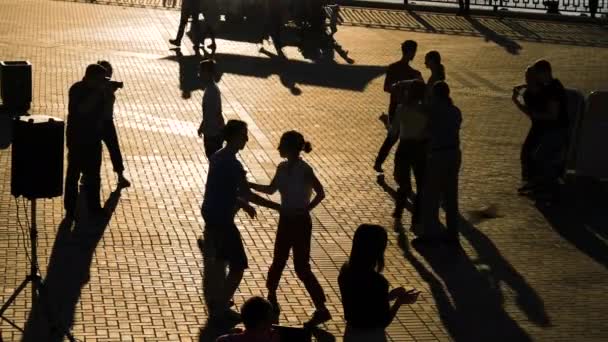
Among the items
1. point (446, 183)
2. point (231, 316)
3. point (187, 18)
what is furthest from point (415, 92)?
point (187, 18)

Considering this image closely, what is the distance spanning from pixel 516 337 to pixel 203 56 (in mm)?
14933

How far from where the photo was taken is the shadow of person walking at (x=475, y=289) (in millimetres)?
11031

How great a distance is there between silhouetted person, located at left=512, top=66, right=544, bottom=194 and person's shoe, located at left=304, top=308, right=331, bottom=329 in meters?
5.47

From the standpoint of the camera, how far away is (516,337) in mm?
10875

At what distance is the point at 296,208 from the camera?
34.9ft

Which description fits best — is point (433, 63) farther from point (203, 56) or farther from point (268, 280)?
point (203, 56)

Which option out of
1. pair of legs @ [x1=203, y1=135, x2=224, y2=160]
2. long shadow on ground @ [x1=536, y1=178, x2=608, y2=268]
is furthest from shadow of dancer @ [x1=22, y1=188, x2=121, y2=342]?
long shadow on ground @ [x1=536, y1=178, x2=608, y2=268]

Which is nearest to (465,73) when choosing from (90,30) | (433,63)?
(90,30)

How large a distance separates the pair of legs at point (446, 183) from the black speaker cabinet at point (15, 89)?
773cm

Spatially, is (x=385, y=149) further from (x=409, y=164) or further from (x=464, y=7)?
(x=464, y=7)

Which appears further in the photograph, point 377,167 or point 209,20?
point 209,20

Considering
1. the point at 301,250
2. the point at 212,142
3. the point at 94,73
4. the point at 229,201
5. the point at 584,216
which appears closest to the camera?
the point at 229,201

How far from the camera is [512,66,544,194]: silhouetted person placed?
1543 centimetres

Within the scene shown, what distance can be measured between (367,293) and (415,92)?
5827 mm
